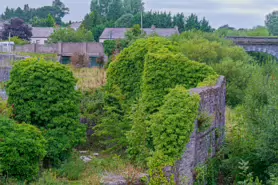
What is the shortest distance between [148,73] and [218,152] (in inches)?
146

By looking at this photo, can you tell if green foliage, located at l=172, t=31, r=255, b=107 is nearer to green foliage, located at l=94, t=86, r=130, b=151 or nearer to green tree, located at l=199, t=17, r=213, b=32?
green foliage, located at l=94, t=86, r=130, b=151

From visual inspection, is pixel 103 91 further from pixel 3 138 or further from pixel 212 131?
pixel 3 138

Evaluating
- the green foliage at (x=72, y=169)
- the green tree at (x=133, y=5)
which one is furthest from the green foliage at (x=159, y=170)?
the green tree at (x=133, y=5)

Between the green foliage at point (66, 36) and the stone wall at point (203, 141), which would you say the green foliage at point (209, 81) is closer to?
the stone wall at point (203, 141)

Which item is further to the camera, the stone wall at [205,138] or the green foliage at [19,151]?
the stone wall at [205,138]

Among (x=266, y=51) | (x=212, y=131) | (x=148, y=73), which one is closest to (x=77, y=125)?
(x=148, y=73)

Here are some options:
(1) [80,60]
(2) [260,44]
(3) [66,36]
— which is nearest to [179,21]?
(3) [66,36]

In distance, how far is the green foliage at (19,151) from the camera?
442 inches

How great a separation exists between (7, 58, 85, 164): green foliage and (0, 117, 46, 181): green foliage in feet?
6.05

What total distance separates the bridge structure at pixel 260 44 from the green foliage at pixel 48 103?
30841mm

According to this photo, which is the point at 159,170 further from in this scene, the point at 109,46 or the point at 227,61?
the point at 109,46

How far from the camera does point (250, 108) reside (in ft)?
46.6

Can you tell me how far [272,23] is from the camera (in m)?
106

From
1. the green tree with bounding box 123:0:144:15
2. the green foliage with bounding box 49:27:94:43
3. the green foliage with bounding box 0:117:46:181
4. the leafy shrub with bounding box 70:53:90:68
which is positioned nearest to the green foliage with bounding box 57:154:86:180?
the green foliage with bounding box 0:117:46:181
